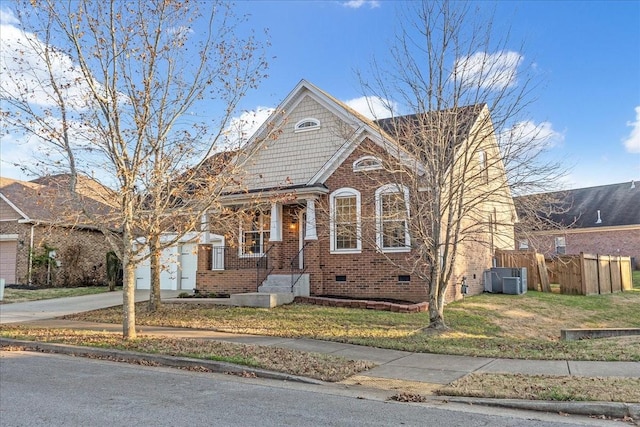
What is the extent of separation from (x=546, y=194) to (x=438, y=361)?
216 inches

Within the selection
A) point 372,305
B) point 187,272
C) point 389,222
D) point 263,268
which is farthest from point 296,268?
point 187,272

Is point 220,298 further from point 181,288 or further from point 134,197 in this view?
point 134,197

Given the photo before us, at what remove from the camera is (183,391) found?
7.01 metres

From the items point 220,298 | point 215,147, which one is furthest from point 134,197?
point 220,298

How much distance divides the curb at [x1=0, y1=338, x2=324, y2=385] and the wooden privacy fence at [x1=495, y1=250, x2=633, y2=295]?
1441 centimetres

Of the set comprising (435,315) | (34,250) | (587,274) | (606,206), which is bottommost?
(435,315)

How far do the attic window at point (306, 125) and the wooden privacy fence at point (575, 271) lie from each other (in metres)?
9.46

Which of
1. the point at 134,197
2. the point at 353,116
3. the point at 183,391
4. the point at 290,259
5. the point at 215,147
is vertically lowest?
the point at 183,391

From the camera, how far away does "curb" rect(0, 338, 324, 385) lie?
791cm

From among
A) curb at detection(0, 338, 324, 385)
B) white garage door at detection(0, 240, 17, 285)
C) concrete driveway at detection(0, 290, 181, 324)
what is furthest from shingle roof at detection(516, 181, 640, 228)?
white garage door at detection(0, 240, 17, 285)

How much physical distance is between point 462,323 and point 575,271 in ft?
30.7

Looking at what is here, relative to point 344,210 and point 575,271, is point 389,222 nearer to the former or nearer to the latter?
point 344,210

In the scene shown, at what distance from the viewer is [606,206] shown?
36625 millimetres

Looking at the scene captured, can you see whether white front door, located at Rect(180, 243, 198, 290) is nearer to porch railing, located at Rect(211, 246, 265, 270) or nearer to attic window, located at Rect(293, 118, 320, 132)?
porch railing, located at Rect(211, 246, 265, 270)
